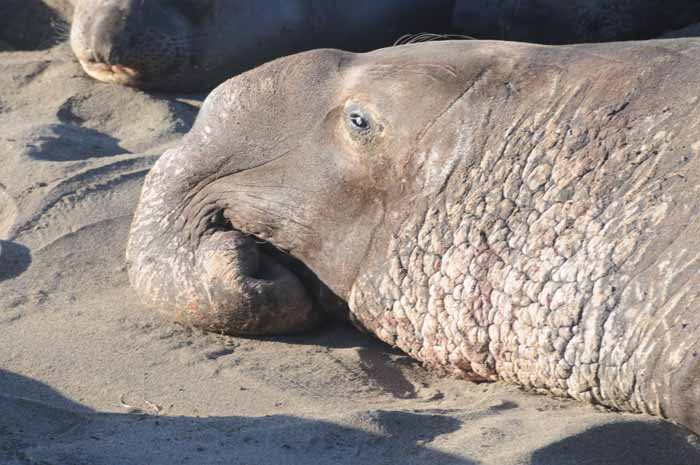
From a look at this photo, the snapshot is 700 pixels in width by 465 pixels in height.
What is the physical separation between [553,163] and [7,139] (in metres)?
2.94

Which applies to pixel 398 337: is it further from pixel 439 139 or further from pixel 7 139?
pixel 7 139

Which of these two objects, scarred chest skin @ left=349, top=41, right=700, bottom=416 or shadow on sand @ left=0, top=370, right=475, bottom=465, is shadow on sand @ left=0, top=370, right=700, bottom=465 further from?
scarred chest skin @ left=349, top=41, right=700, bottom=416

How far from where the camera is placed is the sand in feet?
10.6

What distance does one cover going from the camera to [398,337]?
3969 mm

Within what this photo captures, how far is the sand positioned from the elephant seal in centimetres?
11

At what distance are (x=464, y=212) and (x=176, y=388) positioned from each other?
3.26ft

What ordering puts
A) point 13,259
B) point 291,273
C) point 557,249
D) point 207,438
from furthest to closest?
1. point 13,259
2. point 291,273
3. point 557,249
4. point 207,438

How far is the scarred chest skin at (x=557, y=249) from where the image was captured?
3.35 meters

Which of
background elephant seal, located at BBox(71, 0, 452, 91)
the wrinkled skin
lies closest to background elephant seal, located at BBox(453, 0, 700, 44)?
the wrinkled skin

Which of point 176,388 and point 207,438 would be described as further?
point 176,388

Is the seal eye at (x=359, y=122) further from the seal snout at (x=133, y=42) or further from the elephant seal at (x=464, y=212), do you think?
the seal snout at (x=133, y=42)

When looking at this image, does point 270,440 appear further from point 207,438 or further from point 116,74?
point 116,74

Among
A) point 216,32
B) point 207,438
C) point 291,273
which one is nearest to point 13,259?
point 291,273

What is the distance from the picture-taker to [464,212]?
12.4ft
